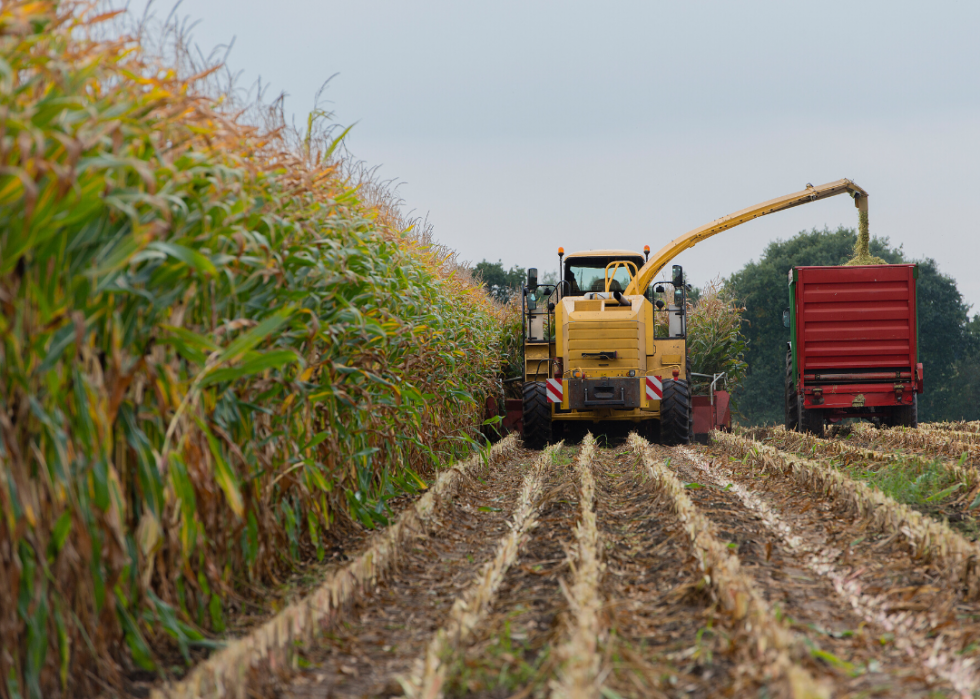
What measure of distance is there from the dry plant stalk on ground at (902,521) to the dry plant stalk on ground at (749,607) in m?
1.03

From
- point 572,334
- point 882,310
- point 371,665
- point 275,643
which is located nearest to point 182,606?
point 275,643

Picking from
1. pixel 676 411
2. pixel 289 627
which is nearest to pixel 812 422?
pixel 676 411

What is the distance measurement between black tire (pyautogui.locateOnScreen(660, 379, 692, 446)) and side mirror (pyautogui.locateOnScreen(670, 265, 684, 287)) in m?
1.58

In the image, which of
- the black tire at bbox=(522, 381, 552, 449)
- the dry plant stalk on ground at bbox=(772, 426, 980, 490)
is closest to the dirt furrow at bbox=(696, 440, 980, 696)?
the dry plant stalk on ground at bbox=(772, 426, 980, 490)

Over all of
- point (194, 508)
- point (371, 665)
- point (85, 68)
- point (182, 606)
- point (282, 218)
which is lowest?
point (371, 665)

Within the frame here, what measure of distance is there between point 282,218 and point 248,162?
30 centimetres

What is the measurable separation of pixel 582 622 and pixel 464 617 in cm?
56

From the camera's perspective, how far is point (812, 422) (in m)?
12.5

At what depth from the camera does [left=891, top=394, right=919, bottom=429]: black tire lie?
12492mm

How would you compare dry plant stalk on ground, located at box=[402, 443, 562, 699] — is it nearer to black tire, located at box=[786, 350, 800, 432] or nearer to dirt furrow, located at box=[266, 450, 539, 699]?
dirt furrow, located at box=[266, 450, 539, 699]

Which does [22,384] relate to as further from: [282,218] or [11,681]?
[282,218]

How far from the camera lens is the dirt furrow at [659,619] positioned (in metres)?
2.83

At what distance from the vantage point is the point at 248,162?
3535 mm

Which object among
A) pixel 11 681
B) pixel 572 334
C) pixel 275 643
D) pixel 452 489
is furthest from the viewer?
pixel 572 334
